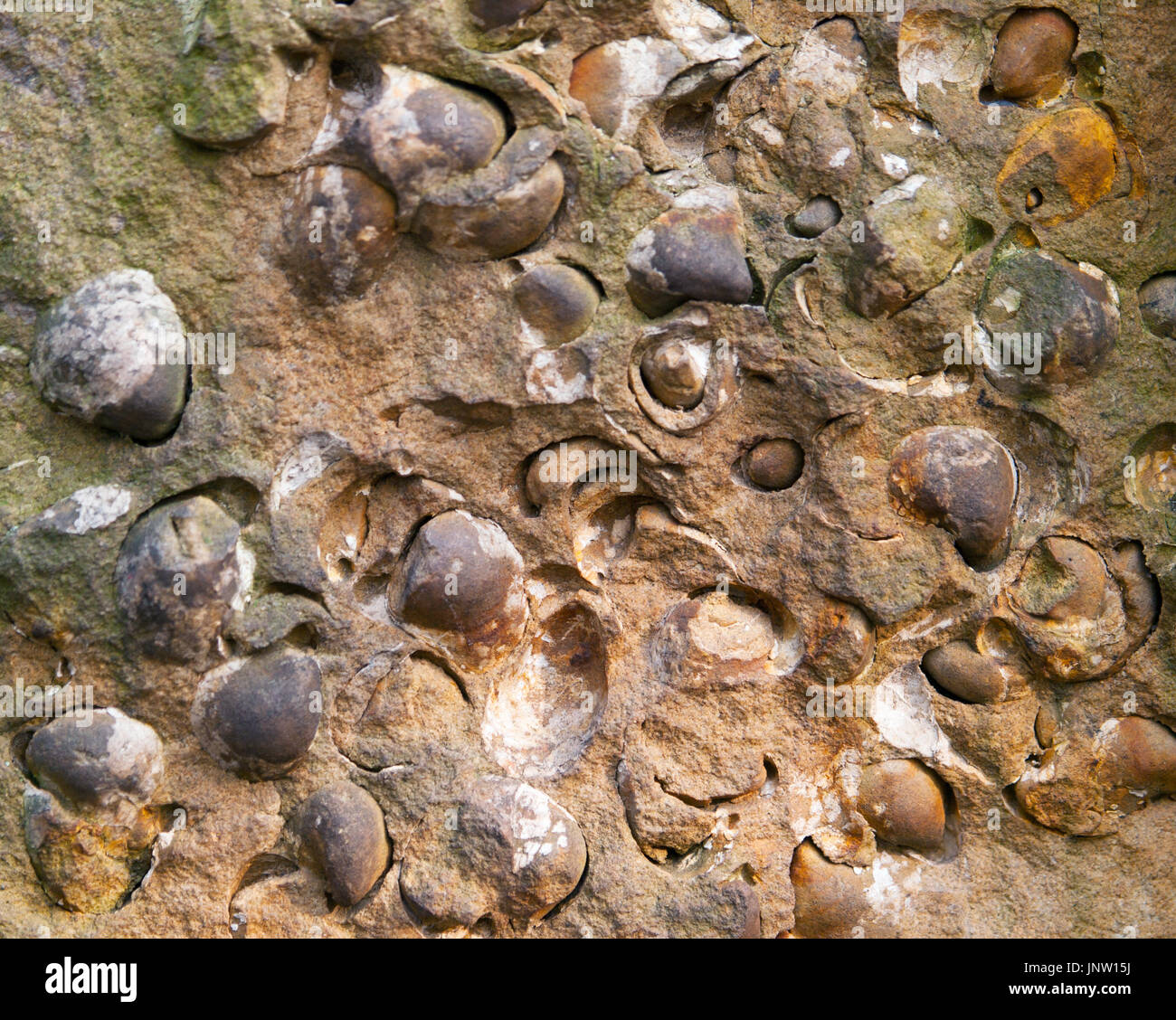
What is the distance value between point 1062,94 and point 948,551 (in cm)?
112

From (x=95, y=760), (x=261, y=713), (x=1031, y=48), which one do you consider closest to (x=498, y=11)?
(x=1031, y=48)

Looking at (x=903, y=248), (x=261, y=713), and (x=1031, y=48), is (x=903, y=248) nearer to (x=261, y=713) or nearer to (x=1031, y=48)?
(x=1031, y=48)

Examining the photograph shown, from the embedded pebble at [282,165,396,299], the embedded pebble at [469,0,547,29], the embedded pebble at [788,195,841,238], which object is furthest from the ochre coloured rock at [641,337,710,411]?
the embedded pebble at [469,0,547,29]

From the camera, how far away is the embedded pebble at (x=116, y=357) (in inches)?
96.3

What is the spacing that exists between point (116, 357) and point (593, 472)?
1.06 metres

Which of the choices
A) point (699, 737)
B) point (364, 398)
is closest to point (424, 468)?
point (364, 398)

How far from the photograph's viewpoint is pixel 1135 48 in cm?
272

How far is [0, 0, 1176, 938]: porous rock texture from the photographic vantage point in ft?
8.24

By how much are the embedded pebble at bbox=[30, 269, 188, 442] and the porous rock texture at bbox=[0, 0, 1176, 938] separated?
0.01 metres

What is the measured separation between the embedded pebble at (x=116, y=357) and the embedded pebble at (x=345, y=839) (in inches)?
34.9

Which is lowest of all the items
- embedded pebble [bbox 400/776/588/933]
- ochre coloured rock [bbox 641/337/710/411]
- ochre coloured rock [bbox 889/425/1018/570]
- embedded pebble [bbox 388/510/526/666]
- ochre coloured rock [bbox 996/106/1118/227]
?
embedded pebble [bbox 400/776/588/933]

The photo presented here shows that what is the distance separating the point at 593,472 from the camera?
2.67 meters

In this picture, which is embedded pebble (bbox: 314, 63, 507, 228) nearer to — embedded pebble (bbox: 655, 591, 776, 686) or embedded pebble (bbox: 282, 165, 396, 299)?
embedded pebble (bbox: 282, 165, 396, 299)

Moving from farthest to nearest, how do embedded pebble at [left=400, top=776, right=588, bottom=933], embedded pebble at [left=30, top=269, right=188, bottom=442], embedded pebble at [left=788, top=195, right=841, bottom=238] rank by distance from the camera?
embedded pebble at [left=788, top=195, right=841, bottom=238] → embedded pebble at [left=400, top=776, right=588, bottom=933] → embedded pebble at [left=30, top=269, right=188, bottom=442]
